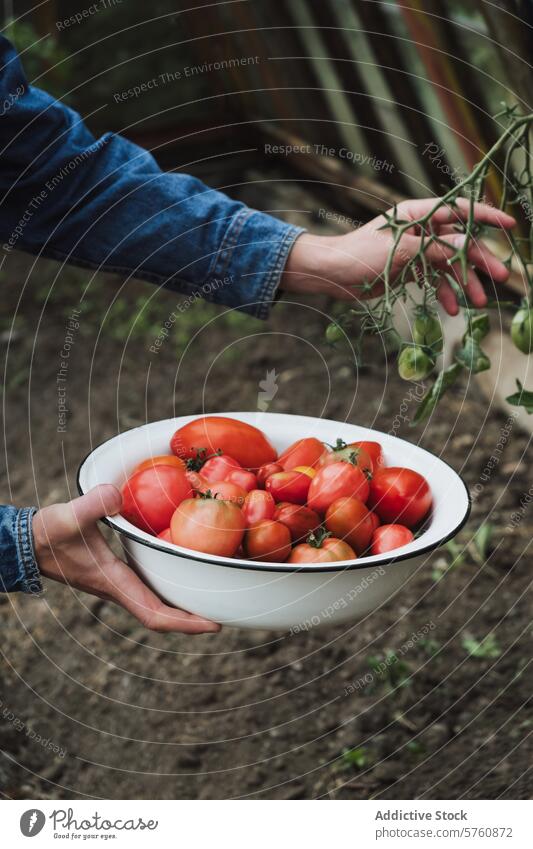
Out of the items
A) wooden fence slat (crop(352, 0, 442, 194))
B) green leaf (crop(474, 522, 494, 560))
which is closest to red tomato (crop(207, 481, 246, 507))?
green leaf (crop(474, 522, 494, 560))

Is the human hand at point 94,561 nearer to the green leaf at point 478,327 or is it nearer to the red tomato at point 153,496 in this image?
the red tomato at point 153,496

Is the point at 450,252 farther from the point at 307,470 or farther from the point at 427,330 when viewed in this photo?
the point at 307,470

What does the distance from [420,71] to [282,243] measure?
1.16 metres

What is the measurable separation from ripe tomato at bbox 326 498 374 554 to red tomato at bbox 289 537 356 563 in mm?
25

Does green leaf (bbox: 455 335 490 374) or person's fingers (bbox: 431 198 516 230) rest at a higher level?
person's fingers (bbox: 431 198 516 230)

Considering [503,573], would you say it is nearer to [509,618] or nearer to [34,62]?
[509,618]

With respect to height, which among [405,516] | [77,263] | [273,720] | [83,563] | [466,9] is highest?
[466,9]

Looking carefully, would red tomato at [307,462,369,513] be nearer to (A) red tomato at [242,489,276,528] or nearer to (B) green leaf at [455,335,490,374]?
(A) red tomato at [242,489,276,528]

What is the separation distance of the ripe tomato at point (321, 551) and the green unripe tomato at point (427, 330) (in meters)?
0.28

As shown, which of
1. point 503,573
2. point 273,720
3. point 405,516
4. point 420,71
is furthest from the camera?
point 420,71

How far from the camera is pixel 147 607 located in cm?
114

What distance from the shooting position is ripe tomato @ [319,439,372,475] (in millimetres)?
1150

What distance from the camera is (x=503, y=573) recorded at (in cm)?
205
